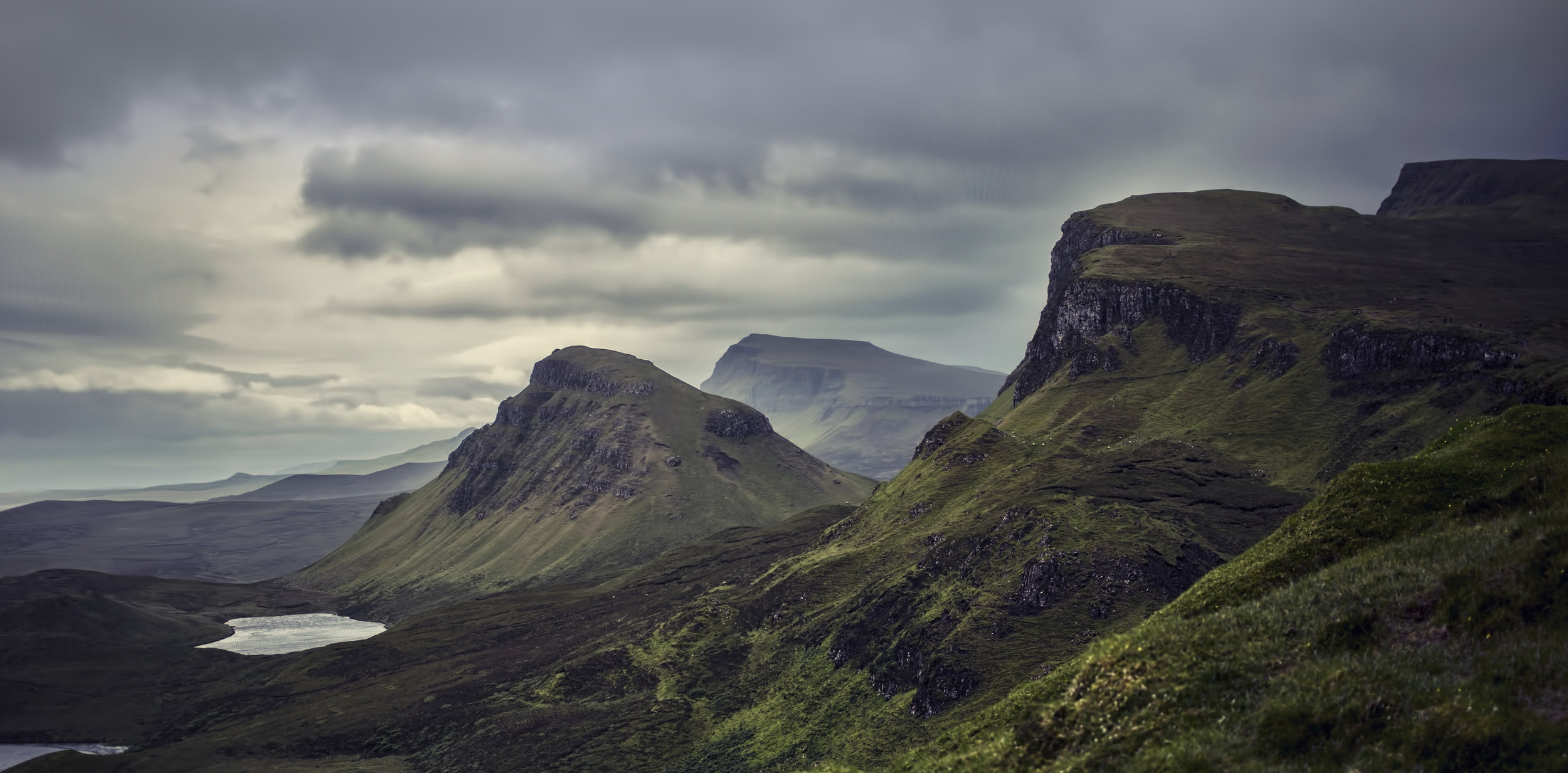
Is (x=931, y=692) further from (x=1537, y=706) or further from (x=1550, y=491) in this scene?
(x=1537, y=706)

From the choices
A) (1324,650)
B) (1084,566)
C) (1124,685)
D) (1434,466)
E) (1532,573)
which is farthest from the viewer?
(1084,566)

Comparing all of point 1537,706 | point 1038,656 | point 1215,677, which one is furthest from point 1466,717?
point 1038,656

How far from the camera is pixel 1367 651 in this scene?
188ft

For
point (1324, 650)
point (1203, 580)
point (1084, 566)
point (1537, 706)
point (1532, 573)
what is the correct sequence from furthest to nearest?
point (1084, 566)
point (1203, 580)
point (1324, 650)
point (1532, 573)
point (1537, 706)

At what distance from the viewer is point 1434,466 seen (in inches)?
3009

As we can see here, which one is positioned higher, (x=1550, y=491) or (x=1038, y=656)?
(x=1550, y=491)

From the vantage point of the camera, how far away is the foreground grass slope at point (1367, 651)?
161 ft

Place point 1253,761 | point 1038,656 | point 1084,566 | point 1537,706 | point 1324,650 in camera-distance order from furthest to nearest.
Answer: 1. point 1084,566
2. point 1038,656
3. point 1324,650
4. point 1253,761
5. point 1537,706

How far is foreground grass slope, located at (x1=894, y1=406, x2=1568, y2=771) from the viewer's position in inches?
1927

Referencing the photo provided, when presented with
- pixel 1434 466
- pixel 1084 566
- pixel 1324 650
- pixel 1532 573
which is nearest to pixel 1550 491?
pixel 1434 466

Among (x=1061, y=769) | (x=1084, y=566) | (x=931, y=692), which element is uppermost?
(x=1061, y=769)

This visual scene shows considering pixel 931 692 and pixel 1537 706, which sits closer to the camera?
pixel 1537 706

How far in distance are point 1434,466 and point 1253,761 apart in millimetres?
40148

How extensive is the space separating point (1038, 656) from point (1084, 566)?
27917 millimetres
